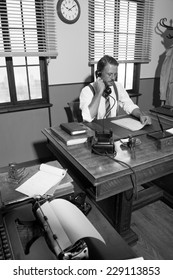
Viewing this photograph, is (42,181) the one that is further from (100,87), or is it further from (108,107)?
(108,107)

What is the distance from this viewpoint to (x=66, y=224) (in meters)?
0.65

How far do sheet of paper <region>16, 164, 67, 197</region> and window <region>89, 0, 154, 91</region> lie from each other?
7.34 ft

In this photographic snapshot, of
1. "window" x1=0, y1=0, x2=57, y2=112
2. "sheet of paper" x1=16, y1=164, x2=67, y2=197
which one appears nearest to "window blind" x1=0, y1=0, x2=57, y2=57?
"window" x1=0, y1=0, x2=57, y2=112

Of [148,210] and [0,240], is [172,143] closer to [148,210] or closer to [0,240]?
[148,210]

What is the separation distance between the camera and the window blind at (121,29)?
9.39 ft

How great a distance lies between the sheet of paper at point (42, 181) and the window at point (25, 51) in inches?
72.1

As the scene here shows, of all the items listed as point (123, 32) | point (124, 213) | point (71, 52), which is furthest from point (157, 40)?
point (124, 213)

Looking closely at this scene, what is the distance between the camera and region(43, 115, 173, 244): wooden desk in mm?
1049

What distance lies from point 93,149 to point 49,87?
1.84 meters

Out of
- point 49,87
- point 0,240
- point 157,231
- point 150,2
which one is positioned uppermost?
point 150,2

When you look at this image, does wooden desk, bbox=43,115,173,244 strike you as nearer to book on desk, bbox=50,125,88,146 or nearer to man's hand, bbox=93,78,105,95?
book on desk, bbox=50,125,88,146

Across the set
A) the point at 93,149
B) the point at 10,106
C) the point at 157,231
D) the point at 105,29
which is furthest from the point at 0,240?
the point at 105,29

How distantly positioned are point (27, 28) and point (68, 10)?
0.58 meters
